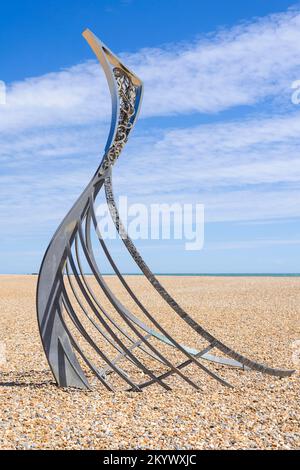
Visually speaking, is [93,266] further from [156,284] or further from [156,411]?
[156,411]

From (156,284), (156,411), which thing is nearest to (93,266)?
(156,284)

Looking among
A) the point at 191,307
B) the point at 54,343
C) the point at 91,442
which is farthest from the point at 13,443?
the point at 191,307

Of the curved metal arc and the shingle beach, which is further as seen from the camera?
the curved metal arc

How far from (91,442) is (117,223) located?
A: 2950 millimetres

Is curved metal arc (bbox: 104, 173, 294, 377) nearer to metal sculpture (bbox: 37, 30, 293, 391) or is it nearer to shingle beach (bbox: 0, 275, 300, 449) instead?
metal sculpture (bbox: 37, 30, 293, 391)

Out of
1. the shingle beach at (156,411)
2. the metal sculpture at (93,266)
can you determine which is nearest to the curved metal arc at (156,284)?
the metal sculpture at (93,266)

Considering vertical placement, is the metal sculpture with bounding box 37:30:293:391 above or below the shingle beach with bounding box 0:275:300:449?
above

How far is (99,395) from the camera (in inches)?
294

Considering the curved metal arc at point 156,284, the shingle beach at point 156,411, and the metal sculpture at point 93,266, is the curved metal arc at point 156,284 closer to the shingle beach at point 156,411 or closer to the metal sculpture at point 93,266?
the metal sculpture at point 93,266

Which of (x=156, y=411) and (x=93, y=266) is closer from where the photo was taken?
(x=156, y=411)

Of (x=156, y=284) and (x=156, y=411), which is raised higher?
(x=156, y=284)

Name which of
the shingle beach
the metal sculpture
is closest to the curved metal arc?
the metal sculpture
